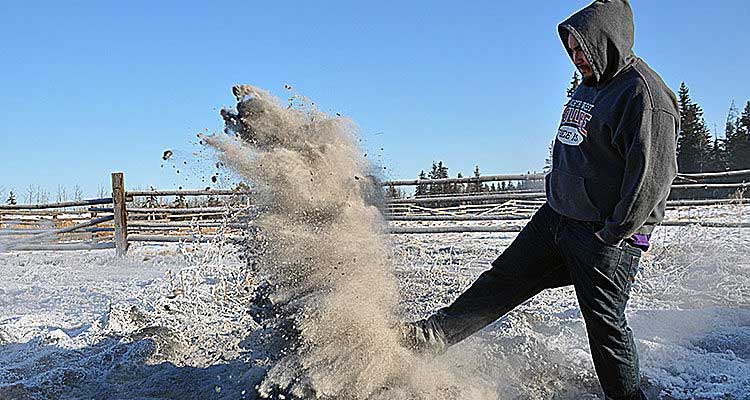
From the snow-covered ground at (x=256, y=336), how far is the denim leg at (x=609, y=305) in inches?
30.8

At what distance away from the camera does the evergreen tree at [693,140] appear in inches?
1656

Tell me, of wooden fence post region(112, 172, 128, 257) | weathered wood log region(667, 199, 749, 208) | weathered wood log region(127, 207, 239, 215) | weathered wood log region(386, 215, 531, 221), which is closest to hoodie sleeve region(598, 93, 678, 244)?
weathered wood log region(386, 215, 531, 221)

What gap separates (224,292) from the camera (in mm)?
6086

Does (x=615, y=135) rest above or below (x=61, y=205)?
above

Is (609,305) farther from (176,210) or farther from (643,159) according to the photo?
(176,210)

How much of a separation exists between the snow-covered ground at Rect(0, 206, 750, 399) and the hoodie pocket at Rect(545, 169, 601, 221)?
1080mm

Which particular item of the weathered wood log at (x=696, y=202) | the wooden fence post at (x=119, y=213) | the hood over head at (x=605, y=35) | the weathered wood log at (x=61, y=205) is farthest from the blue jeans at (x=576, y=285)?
the weathered wood log at (x=696, y=202)

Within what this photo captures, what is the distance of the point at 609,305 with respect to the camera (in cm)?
278

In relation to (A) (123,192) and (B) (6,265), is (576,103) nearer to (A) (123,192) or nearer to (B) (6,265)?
(A) (123,192)

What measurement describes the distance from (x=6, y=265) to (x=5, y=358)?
7.82 meters

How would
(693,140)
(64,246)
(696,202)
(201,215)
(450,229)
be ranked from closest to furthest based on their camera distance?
(450,229), (201,215), (64,246), (696,202), (693,140)

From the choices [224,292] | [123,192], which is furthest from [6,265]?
[224,292]

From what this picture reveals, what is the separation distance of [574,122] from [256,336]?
2.14m

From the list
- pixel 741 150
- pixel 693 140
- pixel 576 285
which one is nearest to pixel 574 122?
pixel 576 285
